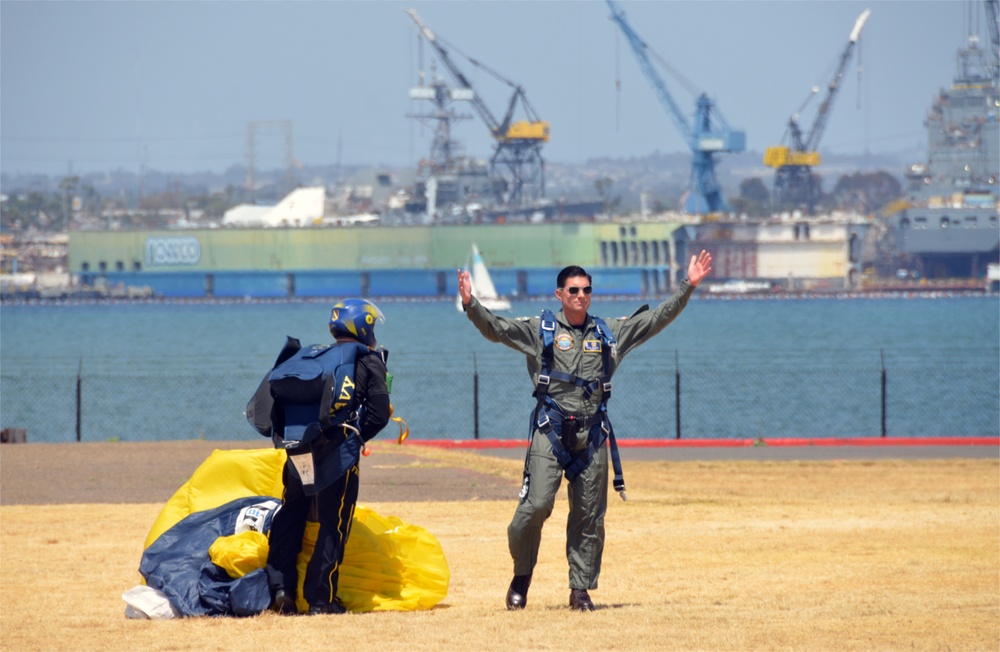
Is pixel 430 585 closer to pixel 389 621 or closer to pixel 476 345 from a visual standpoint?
pixel 389 621

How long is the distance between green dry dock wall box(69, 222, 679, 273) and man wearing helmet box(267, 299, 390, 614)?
13077 centimetres

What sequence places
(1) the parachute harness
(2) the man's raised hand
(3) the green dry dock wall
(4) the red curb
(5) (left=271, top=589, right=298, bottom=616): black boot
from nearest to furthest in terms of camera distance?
(1) the parachute harness < (5) (left=271, top=589, right=298, bottom=616): black boot < (2) the man's raised hand < (4) the red curb < (3) the green dry dock wall

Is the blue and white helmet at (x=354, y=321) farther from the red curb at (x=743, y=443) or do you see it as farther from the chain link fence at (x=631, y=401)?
the chain link fence at (x=631, y=401)

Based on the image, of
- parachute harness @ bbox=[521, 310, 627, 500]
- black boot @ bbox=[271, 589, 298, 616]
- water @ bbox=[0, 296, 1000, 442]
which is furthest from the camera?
water @ bbox=[0, 296, 1000, 442]

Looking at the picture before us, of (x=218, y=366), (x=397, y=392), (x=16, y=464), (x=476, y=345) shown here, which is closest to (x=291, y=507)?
(x=16, y=464)

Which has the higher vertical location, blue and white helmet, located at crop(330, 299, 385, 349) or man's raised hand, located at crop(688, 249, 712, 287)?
man's raised hand, located at crop(688, 249, 712, 287)

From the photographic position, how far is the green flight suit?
6.76 m

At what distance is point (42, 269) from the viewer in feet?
597

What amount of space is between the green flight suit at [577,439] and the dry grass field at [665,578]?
0.34 m

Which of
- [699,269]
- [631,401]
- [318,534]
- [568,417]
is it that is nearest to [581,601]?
[568,417]

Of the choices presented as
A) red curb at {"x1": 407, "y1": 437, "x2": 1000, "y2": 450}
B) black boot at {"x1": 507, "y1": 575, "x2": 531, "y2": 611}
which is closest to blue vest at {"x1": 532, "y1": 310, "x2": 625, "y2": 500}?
black boot at {"x1": 507, "y1": 575, "x2": 531, "y2": 611}

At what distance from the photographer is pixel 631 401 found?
129ft

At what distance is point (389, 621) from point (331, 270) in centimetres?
13907

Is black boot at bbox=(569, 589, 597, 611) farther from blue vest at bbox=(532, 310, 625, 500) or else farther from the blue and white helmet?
the blue and white helmet
